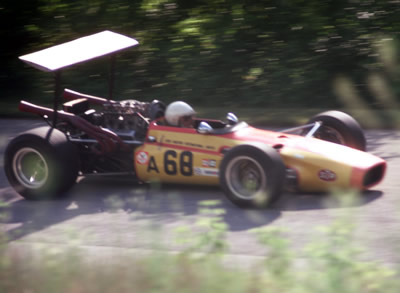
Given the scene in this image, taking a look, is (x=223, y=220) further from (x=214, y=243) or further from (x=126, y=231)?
(x=214, y=243)

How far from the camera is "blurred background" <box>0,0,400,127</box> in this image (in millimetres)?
13922

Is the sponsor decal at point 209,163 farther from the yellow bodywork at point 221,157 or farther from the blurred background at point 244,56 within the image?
the blurred background at point 244,56

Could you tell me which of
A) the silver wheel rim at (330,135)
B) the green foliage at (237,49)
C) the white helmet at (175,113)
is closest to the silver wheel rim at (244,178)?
the white helmet at (175,113)

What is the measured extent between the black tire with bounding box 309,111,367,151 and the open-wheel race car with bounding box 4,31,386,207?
12mm

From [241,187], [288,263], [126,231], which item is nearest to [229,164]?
[241,187]

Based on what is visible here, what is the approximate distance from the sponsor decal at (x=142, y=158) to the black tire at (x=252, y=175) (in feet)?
4.23

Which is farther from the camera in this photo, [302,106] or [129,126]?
[302,106]

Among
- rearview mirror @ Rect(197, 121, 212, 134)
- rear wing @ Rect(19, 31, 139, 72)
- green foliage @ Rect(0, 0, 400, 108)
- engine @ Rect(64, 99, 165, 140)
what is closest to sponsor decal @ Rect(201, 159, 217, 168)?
rearview mirror @ Rect(197, 121, 212, 134)

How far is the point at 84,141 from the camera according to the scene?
8711mm

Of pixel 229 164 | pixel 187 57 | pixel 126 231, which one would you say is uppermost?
pixel 187 57

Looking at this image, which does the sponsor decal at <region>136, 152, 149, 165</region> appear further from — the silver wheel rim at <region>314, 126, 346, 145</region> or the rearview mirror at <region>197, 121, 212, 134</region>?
the silver wheel rim at <region>314, 126, 346, 145</region>

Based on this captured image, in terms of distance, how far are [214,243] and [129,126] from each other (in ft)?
14.4

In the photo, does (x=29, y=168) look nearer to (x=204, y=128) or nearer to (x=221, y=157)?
(x=204, y=128)

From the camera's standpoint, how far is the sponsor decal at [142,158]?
8242 millimetres
